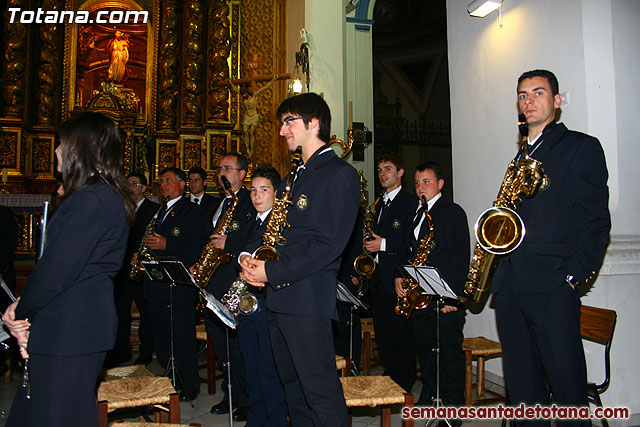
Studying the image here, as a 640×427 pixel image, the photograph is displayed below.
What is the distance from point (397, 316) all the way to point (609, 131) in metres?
2.25

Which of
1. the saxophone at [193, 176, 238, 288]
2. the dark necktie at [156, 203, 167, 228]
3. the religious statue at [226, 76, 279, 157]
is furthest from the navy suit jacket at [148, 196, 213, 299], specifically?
the religious statue at [226, 76, 279, 157]

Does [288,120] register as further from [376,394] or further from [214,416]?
[214,416]

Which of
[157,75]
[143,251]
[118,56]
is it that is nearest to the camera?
[143,251]

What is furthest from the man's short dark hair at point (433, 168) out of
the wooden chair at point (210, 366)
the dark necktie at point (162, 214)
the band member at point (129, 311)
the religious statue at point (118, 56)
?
the religious statue at point (118, 56)

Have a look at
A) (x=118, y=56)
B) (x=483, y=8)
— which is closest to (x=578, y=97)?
(x=483, y=8)

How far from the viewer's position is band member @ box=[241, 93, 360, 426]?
92.7 inches

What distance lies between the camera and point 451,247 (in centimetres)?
397

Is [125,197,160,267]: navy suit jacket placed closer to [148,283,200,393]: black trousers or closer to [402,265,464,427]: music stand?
[148,283,200,393]: black trousers

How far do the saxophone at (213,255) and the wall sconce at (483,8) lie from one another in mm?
2800

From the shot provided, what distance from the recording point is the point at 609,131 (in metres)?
3.78

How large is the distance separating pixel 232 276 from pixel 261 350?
2.65 ft

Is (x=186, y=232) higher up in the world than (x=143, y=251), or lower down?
higher up

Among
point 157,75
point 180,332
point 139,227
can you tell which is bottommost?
point 180,332

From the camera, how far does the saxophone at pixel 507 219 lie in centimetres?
260
